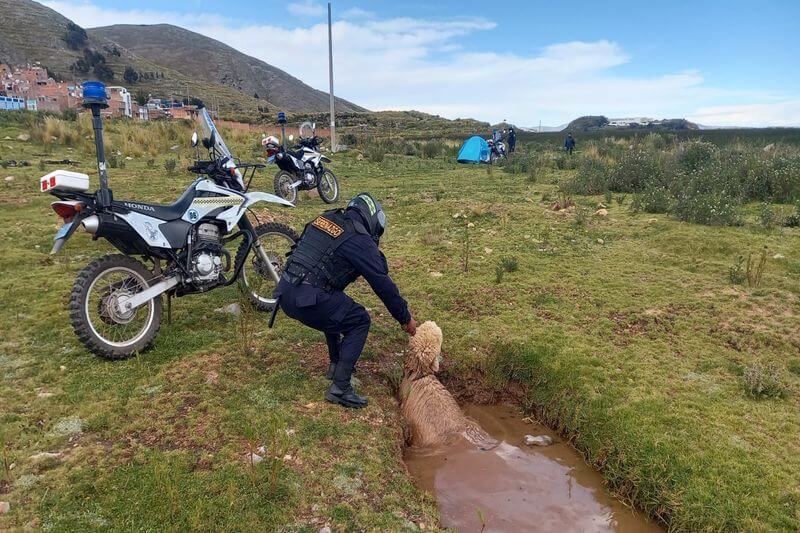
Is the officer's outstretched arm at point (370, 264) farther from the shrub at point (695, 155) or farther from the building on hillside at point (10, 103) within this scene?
the building on hillside at point (10, 103)

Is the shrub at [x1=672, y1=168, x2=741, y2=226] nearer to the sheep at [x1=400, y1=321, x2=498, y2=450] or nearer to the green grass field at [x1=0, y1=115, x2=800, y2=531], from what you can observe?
the green grass field at [x1=0, y1=115, x2=800, y2=531]

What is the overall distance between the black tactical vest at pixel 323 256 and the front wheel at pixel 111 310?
4.58ft

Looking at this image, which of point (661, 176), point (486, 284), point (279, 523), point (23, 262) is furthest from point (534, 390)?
point (661, 176)

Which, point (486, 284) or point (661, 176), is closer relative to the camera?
point (486, 284)

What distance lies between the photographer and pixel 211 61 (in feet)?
434

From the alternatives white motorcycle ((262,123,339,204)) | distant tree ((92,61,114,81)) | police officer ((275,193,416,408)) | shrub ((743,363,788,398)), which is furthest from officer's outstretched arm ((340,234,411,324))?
distant tree ((92,61,114,81))

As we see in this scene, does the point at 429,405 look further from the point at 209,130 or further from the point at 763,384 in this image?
the point at 209,130

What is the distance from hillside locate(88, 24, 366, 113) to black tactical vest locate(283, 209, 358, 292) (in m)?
124

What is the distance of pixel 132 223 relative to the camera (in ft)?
12.8

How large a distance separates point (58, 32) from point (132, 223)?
302 ft

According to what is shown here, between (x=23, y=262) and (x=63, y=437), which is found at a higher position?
(x=23, y=262)

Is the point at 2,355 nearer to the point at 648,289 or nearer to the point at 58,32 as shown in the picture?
the point at 648,289

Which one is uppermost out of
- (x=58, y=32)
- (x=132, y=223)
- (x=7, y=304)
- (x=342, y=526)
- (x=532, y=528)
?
(x=58, y=32)

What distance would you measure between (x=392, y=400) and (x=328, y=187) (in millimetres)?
7529
